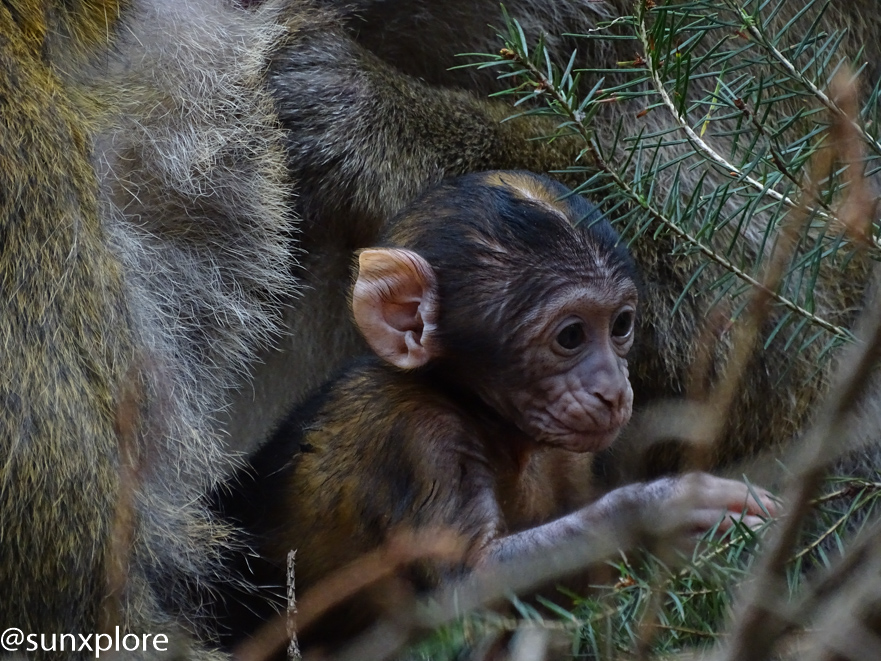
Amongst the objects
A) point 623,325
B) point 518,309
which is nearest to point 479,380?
point 518,309

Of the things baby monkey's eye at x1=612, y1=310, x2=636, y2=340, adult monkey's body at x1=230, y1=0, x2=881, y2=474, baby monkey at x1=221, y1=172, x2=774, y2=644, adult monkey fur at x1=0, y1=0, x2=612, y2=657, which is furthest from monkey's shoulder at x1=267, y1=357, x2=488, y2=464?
adult monkey's body at x1=230, y1=0, x2=881, y2=474

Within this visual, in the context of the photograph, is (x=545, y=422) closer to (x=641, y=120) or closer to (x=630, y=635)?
(x=630, y=635)

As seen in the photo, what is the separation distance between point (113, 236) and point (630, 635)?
1411mm

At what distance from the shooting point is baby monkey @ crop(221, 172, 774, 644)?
7.82ft

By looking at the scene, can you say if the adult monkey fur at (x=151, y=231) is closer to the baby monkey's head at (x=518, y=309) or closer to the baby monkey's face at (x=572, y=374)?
the baby monkey's head at (x=518, y=309)

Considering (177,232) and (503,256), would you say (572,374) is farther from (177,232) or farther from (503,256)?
(177,232)

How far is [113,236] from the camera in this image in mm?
2564

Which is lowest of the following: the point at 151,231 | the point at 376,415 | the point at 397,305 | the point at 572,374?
the point at 376,415

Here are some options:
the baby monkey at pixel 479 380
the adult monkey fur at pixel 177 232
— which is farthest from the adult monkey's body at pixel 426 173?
the baby monkey at pixel 479 380

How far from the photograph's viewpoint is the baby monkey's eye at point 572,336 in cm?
245

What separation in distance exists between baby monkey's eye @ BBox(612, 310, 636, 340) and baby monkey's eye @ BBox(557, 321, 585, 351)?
0.32 feet

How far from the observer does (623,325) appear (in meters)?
2.55

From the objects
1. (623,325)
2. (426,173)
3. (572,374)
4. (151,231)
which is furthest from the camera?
(426,173)

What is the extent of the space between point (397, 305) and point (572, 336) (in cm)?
38
